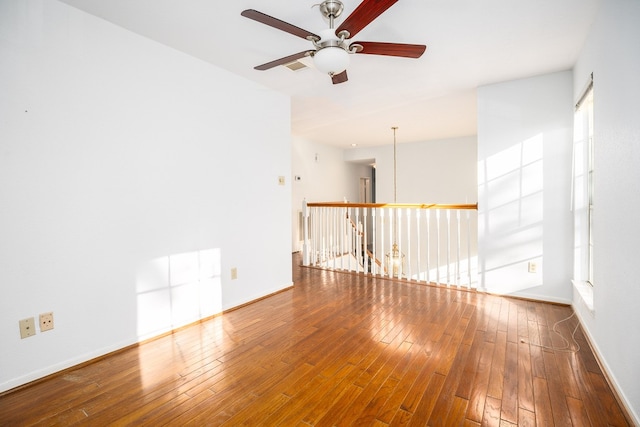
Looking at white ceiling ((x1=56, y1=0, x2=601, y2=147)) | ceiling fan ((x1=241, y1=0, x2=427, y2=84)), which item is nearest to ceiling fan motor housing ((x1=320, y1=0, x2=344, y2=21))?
ceiling fan ((x1=241, y1=0, x2=427, y2=84))

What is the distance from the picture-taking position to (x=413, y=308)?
10.1ft

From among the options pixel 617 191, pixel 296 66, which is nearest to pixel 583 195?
pixel 617 191

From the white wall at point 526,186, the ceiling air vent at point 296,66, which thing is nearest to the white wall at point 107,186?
the ceiling air vent at point 296,66

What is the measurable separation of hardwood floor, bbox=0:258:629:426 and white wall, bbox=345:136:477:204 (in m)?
4.34

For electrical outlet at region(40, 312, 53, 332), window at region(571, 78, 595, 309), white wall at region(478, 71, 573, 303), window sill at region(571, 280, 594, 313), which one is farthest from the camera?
white wall at region(478, 71, 573, 303)

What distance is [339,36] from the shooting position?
175 centimetres

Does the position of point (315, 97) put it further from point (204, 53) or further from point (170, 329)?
point (170, 329)

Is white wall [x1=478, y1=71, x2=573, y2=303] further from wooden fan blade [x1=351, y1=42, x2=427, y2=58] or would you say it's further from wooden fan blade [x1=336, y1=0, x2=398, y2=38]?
wooden fan blade [x1=336, y1=0, x2=398, y2=38]

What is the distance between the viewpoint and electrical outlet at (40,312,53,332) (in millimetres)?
1919

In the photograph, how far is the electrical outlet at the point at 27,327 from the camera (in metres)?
1.84

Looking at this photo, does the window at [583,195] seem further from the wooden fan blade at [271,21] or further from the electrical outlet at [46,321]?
the electrical outlet at [46,321]

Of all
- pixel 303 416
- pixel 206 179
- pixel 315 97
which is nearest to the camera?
pixel 303 416

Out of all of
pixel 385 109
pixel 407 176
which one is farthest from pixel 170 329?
pixel 407 176

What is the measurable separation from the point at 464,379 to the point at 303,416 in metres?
1.05
